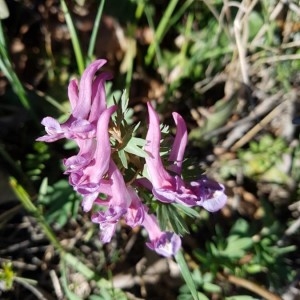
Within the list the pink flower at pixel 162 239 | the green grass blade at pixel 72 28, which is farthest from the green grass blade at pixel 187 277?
the green grass blade at pixel 72 28

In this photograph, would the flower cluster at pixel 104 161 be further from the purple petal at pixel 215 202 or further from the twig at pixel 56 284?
the twig at pixel 56 284

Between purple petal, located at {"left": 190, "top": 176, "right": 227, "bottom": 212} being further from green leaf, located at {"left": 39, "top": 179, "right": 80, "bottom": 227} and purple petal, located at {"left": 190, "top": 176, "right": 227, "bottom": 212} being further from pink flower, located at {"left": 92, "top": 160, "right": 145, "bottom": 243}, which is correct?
green leaf, located at {"left": 39, "top": 179, "right": 80, "bottom": 227}

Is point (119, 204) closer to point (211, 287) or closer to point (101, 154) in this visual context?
point (101, 154)

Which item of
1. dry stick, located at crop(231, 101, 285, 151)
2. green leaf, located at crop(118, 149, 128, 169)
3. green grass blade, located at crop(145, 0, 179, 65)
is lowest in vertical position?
dry stick, located at crop(231, 101, 285, 151)

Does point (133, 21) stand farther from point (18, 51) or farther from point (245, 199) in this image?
point (245, 199)

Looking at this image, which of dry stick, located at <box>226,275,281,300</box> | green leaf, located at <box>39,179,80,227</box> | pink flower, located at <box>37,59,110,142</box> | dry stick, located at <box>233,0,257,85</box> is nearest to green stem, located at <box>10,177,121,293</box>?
green leaf, located at <box>39,179,80,227</box>

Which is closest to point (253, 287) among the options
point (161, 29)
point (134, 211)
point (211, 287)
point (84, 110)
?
point (211, 287)
